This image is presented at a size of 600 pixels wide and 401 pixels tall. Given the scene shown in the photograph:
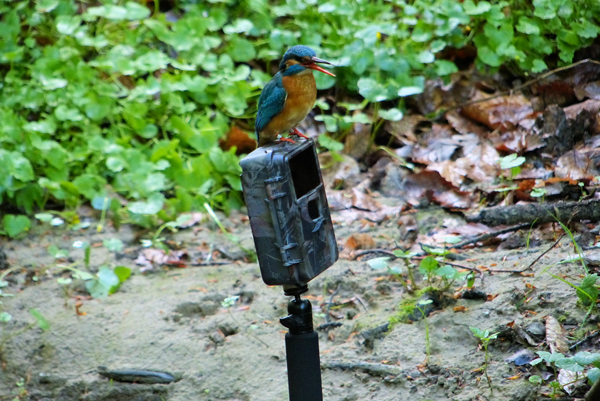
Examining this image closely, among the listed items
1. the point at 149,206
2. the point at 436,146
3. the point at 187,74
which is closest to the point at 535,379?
the point at 436,146

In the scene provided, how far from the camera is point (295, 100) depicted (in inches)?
96.2

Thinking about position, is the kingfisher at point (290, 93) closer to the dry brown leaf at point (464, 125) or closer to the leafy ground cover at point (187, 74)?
the leafy ground cover at point (187, 74)

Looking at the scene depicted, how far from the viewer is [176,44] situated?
488cm

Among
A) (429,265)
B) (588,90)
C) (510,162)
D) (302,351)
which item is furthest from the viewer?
(588,90)

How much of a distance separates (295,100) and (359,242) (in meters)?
1.12

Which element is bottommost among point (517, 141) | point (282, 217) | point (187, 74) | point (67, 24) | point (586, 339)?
point (586, 339)

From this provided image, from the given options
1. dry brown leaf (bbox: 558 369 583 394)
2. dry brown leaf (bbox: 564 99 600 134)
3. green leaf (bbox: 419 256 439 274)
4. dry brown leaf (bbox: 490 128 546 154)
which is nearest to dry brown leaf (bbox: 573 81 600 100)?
dry brown leaf (bbox: 564 99 600 134)

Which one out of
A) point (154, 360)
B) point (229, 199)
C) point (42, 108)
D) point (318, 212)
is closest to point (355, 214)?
point (229, 199)

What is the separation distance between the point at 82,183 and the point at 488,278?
2563 mm

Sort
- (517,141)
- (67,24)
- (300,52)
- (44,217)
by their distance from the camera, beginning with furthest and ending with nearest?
1. (67,24)
2. (517,141)
3. (44,217)
4. (300,52)

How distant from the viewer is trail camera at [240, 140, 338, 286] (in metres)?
1.78

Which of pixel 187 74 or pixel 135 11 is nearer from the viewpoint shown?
pixel 187 74

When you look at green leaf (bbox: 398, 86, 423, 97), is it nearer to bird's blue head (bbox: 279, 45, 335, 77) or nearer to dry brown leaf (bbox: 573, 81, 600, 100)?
dry brown leaf (bbox: 573, 81, 600, 100)

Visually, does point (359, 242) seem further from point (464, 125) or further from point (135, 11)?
point (135, 11)
